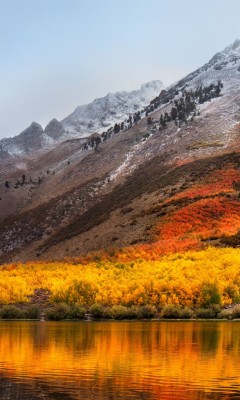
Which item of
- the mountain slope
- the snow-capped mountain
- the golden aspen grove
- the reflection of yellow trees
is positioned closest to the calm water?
the reflection of yellow trees

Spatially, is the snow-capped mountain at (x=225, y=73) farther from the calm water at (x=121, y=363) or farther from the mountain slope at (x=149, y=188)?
the calm water at (x=121, y=363)

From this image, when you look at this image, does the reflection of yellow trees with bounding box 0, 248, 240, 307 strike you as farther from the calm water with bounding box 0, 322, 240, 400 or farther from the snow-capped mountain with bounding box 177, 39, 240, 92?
the snow-capped mountain with bounding box 177, 39, 240, 92

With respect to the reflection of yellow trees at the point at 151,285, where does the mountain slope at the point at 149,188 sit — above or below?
above

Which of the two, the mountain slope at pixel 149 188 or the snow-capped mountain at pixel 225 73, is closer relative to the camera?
the mountain slope at pixel 149 188

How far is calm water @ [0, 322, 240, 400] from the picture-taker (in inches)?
641

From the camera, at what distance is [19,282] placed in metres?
48.2

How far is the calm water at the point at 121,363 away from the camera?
1628 centimetres

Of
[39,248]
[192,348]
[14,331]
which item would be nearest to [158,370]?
[192,348]

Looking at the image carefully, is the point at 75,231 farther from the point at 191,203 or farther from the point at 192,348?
the point at 192,348

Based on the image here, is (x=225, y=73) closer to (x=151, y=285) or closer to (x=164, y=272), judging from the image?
(x=164, y=272)

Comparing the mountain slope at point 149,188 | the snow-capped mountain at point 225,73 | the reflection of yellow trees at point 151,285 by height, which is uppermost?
the snow-capped mountain at point 225,73

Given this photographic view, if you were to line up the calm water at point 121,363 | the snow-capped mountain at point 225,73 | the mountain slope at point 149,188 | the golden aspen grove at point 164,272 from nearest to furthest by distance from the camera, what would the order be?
the calm water at point 121,363
the golden aspen grove at point 164,272
the mountain slope at point 149,188
the snow-capped mountain at point 225,73

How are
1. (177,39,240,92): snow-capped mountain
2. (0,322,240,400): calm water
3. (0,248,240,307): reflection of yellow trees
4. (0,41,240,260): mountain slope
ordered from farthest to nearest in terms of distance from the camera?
1. (177,39,240,92): snow-capped mountain
2. (0,41,240,260): mountain slope
3. (0,248,240,307): reflection of yellow trees
4. (0,322,240,400): calm water

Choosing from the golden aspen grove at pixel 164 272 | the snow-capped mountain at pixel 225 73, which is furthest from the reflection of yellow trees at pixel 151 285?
the snow-capped mountain at pixel 225 73
